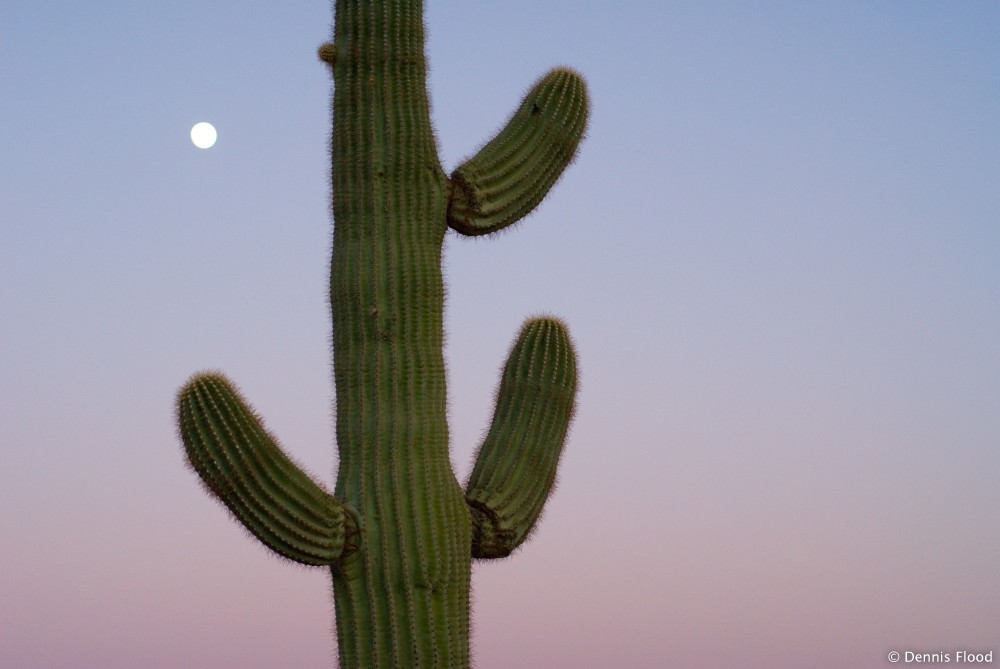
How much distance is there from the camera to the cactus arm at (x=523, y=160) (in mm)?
8023

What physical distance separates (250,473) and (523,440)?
1.82 metres

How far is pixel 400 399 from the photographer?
739 centimetres

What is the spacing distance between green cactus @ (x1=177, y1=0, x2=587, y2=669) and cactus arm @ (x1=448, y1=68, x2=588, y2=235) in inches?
0.4

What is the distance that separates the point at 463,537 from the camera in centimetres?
746

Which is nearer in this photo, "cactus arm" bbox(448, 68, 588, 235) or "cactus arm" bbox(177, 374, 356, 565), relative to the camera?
"cactus arm" bbox(177, 374, 356, 565)

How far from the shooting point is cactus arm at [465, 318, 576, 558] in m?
7.75

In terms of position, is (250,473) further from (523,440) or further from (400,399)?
(523,440)

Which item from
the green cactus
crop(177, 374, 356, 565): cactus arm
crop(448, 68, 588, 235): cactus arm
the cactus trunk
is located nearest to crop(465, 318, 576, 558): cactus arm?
the green cactus

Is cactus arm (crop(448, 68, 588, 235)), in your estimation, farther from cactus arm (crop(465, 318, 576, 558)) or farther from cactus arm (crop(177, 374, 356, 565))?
cactus arm (crop(177, 374, 356, 565))

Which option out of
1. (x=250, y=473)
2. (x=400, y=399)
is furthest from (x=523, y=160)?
(x=250, y=473)

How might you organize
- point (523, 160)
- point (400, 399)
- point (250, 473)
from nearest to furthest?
point (250, 473) → point (400, 399) → point (523, 160)

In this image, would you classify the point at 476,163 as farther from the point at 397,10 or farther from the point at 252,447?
the point at 252,447

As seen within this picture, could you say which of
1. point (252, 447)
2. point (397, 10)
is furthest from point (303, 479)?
point (397, 10)

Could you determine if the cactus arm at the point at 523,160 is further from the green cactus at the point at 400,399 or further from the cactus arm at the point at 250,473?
the cactus arm at the point at 250,473
